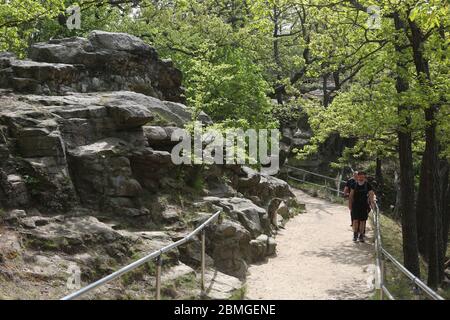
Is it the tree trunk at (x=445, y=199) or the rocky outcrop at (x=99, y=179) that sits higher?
the rocky outcrop at (x=99, y=179)

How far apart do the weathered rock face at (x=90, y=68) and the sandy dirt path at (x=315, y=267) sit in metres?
6.59

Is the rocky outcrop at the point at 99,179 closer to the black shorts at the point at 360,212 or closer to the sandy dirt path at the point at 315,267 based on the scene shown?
the sandy dirt path at the point at 315,267

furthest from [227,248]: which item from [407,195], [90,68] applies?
[90,68]

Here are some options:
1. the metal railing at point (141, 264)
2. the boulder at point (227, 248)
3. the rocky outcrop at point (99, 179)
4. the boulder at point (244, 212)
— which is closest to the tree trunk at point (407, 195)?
the rocky outcrop at point (99, 179)

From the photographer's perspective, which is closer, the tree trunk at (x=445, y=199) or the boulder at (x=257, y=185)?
the boulder at (x=257, y=185)

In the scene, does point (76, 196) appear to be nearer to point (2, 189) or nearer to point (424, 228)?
point (2, 189)

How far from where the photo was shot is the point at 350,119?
555 inches

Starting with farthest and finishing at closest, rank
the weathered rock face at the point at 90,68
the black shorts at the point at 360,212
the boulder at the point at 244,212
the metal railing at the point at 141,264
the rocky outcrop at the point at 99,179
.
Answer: the black shorts at the point at 360,212
the boulder at the point at 244,212
the weathered rock face at the point at 90,68
the rocky outcrop at the point at 99,179
the metal railing at the point at 141,264

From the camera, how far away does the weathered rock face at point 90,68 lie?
485 inches

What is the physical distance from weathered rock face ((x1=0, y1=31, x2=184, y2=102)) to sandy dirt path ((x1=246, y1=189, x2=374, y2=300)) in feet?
21.6

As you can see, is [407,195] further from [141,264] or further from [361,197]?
[141,264]

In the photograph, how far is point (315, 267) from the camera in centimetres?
1220
